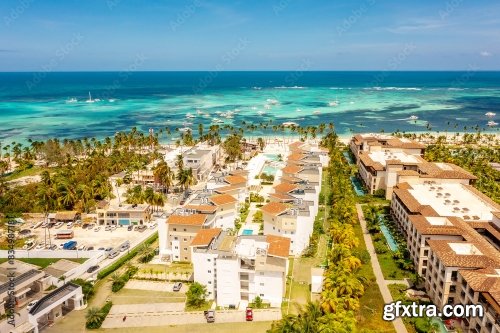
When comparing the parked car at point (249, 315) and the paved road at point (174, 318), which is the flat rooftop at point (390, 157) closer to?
the paved road at point (174, 318)

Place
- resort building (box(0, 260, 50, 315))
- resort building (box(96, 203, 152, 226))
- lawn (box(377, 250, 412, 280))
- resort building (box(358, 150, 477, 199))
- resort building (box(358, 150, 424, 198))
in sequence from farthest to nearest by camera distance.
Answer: resort building (box(358, 150, 424, 198))
resort building (box(358, 150, 477, 199))
resort building (box(96, 203, 152, 226))
lawn (box(377, 250, 412, 280))
resort building (box(0, 260, 50, 315))

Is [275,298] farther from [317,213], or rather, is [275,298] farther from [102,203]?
[102,203]

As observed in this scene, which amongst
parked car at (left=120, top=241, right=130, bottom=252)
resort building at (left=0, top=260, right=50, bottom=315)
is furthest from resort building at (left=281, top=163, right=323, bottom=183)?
resort building at (left=0, top=260, right=50, bottom=315)

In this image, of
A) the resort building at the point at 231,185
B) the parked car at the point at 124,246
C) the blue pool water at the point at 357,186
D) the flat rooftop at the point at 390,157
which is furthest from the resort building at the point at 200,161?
the flat rooftop at the point at 390,157

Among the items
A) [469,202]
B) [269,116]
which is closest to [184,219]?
[469,202]

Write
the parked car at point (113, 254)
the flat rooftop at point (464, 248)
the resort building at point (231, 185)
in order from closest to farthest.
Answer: the flat rooftop at point (464, 248) → the parked car at point (113, 254) → the resort building at point (231, 185)

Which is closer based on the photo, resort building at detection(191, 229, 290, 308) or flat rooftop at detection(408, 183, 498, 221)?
resort building at detection(191, 229, 290, 308)

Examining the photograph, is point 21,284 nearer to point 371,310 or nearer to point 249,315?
point 249,315

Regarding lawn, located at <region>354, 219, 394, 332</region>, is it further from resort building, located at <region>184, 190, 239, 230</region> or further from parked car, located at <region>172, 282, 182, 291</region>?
resort building, located at <region>184, 190, 239, 230</region>
